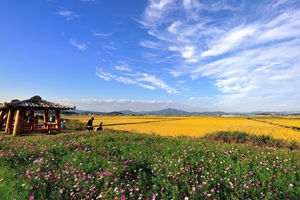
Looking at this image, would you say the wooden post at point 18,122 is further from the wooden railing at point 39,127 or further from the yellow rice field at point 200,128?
the yellow rice field at point 200,128

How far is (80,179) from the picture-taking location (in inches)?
234

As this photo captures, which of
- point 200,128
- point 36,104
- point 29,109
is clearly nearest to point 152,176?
point 36,104

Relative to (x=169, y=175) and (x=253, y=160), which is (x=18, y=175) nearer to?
(x=169, y=175)

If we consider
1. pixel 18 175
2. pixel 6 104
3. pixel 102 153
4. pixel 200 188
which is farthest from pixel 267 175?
pixel 6 104

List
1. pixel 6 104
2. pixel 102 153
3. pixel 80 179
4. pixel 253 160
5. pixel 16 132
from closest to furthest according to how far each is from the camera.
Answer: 1. pixel 80 179
2. pixel 253 160
3. pixel 102 153
4. pixel 6 104
5. pixel 16 132

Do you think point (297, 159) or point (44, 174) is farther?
point (297, 159)

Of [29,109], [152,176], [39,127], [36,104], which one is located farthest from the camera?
[39,127]

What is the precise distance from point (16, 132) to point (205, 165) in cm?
1950

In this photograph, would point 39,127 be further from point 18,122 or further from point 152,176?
point 152,176

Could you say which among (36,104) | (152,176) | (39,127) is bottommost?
(152,176)

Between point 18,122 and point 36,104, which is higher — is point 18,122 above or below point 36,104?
below

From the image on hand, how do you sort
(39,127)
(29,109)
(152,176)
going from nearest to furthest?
(152,176), (29,109), (39,127)

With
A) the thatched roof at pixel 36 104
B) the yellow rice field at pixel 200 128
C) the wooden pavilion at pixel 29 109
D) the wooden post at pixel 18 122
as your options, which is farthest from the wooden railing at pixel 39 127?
the yellow rice field at pixel 200 128

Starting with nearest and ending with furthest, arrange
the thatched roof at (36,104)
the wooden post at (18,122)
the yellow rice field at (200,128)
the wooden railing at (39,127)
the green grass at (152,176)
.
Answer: the green grass at (152,176) → the thatched roof at (36,104) → the wooden post at (18,122) → the wooden railing at (39,127) → the yellow rice field at (200,128)
